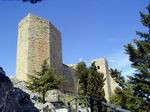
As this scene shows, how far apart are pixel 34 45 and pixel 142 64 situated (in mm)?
20995

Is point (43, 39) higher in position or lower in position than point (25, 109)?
higher

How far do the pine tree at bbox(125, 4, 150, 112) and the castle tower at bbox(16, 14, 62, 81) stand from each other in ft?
60.4

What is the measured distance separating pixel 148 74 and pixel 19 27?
24.7 metres

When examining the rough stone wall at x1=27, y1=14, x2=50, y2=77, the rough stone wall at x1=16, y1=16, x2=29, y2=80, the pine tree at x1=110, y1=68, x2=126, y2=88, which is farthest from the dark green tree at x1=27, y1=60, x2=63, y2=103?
the rough stone wall at x1=27, y1=14, x2=50, y2=77

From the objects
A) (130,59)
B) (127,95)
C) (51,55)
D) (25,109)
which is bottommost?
(25,109)

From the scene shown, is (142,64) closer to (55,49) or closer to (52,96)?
(52,96)

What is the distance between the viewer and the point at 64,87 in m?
47.2

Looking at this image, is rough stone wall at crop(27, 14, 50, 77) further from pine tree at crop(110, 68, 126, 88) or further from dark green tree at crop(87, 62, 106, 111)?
pine tree at crop(110, 68, 126, 88)

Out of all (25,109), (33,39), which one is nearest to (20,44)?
(33,39)

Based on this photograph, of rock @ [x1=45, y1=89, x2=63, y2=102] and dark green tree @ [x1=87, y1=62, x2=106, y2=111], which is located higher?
dark green tree @ [x1=87, y1=62, x2=106, y2=111]

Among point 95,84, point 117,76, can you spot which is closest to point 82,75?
point 95,84

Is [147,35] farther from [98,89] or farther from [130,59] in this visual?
[98,89]

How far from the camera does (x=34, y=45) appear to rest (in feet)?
139

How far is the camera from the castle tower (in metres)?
41.3
